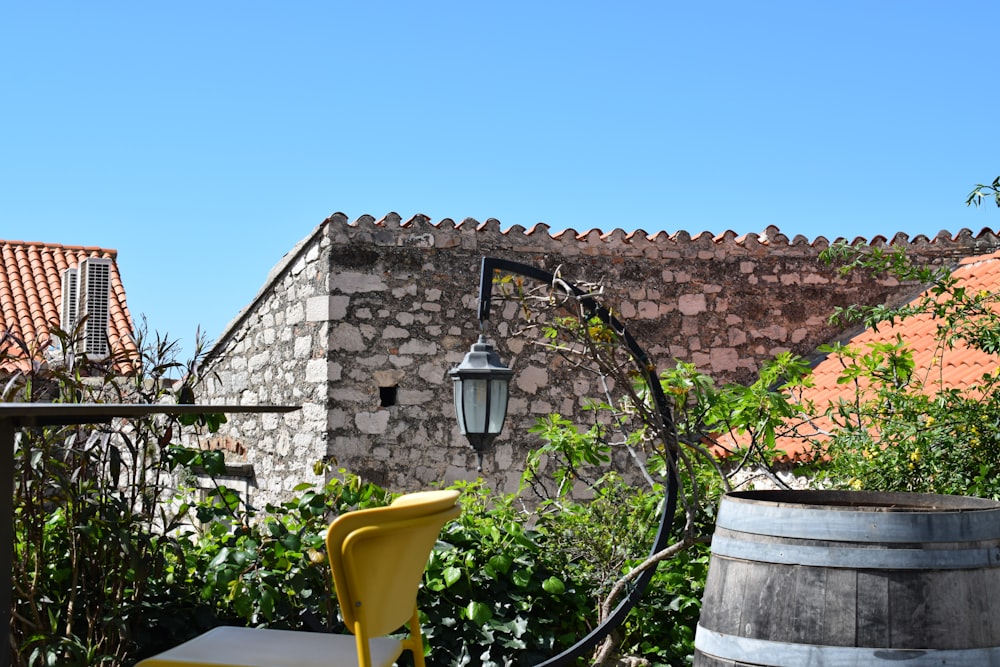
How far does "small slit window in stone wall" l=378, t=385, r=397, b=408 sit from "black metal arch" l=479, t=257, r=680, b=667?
3409mm

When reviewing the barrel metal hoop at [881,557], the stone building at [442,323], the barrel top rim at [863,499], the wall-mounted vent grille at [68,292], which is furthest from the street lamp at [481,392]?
the wall-mounted vent grille at [68,292]

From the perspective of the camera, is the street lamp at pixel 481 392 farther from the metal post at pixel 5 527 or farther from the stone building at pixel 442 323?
the stone building at pixel 442 323

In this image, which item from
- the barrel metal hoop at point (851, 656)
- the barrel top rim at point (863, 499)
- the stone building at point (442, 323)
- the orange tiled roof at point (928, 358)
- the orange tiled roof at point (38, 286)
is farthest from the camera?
the orange tiled roof at point (38, 286)

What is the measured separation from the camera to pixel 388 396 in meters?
7.06

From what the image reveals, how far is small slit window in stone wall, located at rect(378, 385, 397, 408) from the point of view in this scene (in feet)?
23.1

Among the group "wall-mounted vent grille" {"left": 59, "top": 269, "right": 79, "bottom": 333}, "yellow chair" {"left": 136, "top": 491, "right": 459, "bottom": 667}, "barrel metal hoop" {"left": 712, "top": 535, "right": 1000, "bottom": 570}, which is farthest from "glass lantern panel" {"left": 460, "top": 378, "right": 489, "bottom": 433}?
"wall-mounted vent grille" {"left": 59, "top": 269, "right": 79, "bottom": 333}

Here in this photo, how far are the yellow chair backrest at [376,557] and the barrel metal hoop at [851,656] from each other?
778 mm

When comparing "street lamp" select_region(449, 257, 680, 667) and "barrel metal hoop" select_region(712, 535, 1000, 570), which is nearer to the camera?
"barrel metal hoop" select_region(712, 535, 1000, 570)

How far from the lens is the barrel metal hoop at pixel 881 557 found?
220 cm

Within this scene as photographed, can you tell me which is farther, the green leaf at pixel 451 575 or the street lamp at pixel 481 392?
the street lamp at pixel 481 392

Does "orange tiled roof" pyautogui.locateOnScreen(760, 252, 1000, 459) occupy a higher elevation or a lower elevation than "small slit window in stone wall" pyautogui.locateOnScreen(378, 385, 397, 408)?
higher

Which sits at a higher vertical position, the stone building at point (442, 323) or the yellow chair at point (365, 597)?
the stone building at point (442, 323)

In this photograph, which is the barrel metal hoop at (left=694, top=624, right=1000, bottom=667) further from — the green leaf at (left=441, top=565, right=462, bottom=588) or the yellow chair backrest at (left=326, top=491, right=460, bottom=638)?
the green leaf at (left=441, top=565, right=462, bottom=588)

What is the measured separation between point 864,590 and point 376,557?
1038mm
